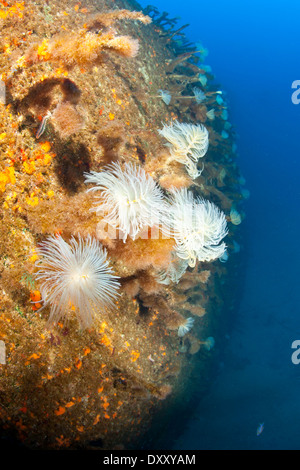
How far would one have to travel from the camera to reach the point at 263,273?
60.9 feet

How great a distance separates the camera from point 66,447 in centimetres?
347

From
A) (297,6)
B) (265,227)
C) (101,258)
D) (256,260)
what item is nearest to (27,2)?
(101,258)

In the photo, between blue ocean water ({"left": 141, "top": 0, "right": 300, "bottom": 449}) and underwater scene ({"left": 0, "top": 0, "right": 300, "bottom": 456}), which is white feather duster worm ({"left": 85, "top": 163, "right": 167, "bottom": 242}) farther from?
blue ocean water ({"left": 141, "top": 0, "right": 300, "bottom": 449})

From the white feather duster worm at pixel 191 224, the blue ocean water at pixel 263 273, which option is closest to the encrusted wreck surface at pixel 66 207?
the white feather duster worm at pixel 191 224

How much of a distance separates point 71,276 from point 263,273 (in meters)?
18.5

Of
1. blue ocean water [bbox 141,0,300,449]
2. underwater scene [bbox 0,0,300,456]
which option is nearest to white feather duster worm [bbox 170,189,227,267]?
underwater scene [bbox 0,0,300,456]

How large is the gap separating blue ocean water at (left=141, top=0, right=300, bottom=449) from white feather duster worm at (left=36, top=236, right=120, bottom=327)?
32.2 feet

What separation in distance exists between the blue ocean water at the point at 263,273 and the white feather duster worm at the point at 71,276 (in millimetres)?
9810

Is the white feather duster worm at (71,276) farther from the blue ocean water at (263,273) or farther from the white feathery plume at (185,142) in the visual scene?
the blue ocean water at (263,273)

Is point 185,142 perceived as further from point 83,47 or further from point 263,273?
point 263,273

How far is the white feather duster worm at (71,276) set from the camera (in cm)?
252

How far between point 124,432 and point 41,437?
180 cm

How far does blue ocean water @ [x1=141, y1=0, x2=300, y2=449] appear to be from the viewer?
1141 centimetres
